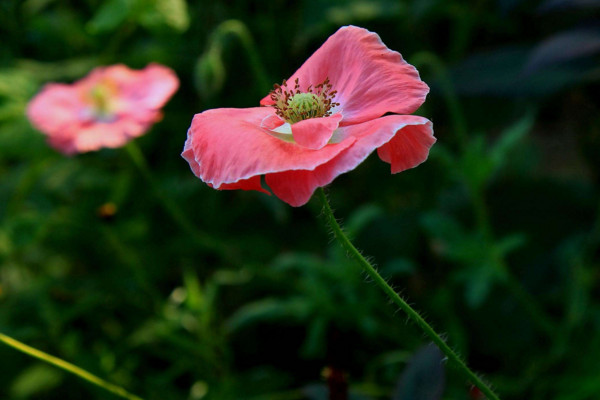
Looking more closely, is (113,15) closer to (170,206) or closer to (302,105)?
(170,206)

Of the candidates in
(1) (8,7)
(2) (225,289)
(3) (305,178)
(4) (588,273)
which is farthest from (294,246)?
(3) (305,178)

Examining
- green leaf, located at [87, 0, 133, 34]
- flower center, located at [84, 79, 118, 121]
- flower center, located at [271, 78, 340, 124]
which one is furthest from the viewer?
Answer: flower center, located at [84, 79, 118, 121]

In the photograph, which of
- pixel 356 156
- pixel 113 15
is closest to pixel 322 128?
pixel 356 156

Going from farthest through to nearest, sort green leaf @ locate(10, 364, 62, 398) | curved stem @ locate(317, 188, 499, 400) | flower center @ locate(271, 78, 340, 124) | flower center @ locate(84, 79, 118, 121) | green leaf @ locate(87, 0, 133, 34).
A: flower center @ locate(84, 79, 118, 121) < green leaf @ locate(10, 364, 62, 398) < green leaf @ locate(87, 0, 133, 34) < flower center @ locate(271, 78, 340, 124) < curved stem @ locate(317, 188, 499, 400)

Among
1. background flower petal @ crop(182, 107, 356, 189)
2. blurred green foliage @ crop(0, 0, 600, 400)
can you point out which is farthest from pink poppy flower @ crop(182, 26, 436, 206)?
blurred green foliage @ crop(0, 0, 600, 400)

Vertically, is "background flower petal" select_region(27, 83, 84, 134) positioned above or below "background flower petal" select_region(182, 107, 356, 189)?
below

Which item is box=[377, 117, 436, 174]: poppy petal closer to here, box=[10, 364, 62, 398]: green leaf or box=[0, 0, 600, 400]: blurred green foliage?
box=[0, 0, 600, 400]: blurred green foliage

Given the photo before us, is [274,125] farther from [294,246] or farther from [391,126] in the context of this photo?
[294,246]
